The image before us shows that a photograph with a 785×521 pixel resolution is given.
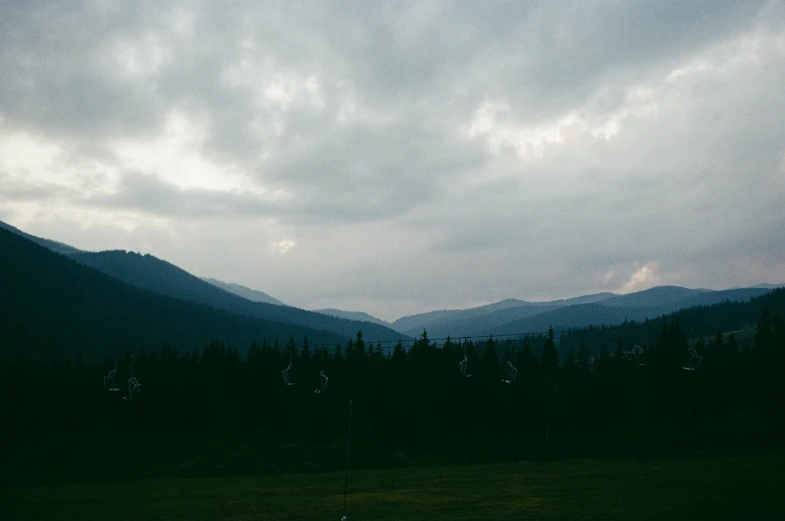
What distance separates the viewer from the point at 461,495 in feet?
145

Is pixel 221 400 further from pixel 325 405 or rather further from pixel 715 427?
pixel 715 427

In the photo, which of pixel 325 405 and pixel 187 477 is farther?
pixel 325 405

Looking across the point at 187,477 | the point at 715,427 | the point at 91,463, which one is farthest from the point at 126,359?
the point at 715,427

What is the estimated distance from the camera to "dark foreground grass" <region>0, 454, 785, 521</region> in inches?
1478

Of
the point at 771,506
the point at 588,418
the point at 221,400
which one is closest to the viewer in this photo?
the point at 771,506

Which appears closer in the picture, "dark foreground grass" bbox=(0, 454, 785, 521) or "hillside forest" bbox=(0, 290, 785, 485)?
"dark foreground grass" bbox=(0, 454, 785, 521)

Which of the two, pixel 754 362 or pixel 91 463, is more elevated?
pixel 754 362

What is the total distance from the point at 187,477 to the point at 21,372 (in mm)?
45303

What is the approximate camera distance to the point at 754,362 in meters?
85.4

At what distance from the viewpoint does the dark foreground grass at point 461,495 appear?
37531 millimetres

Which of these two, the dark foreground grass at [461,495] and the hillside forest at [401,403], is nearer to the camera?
the dark foreground grass at [461,495]

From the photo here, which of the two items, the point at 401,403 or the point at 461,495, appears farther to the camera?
the point at 401,403

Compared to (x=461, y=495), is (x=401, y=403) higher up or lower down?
higher up

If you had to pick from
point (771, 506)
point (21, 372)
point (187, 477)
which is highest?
point (21, 372)
